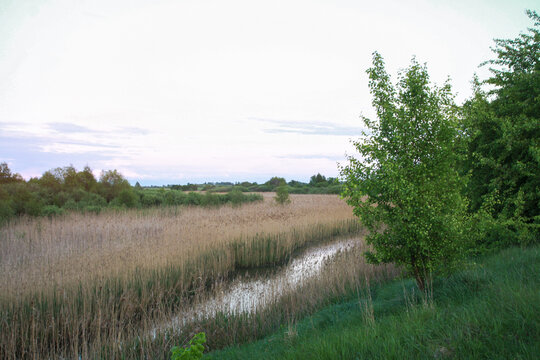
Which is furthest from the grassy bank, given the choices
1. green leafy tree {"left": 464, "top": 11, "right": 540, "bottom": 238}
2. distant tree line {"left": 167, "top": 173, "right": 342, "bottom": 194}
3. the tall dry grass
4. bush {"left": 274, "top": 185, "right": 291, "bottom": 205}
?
distant tree line {"left": 167, "top": 173, "right": 342, "bottom": 194}

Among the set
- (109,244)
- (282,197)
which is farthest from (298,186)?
(109,244)

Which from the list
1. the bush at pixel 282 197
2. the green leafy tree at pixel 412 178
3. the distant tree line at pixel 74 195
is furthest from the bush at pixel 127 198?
the green leafy tree at pixel 412 178

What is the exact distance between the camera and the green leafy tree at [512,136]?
7965mm

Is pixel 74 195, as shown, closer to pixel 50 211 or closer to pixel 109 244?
pixel 50 211

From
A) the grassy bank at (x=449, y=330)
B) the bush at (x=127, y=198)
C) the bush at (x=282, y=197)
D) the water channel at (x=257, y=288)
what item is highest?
the bush at (x=127, y=198)

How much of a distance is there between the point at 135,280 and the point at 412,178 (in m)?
7.81

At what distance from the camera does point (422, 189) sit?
5.37 meters

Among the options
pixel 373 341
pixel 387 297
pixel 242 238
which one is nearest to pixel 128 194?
pixel 242 238

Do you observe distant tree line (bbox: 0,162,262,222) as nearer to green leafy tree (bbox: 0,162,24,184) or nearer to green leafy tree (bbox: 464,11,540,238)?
green leafy tree (bbox: 0,162,24,184)

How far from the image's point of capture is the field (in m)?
5.89

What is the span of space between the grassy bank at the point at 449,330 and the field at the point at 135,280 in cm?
159

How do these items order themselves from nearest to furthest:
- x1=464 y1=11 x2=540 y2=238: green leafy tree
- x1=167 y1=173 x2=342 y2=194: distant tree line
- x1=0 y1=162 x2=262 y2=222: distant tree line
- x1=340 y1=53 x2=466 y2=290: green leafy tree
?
x1=340 y1=53 x2=466 y2=290: green leafy tree, x1=464 y1=11 x2=540 y2=238: green leafy tree, x1=0 y1=162 x2=262 y2=222: distant tree line, x1=167 y1=173 x2=342 y2=194: distant tree line

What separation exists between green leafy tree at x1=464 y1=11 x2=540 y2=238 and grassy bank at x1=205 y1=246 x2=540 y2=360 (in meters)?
3.64

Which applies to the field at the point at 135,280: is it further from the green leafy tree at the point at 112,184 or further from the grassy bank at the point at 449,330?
the green leafy tree at the point at 112,184
